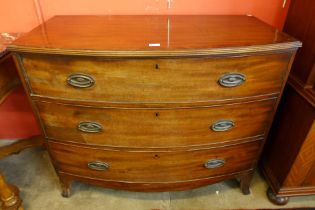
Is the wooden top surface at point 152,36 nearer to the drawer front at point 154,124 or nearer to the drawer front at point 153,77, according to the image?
the drawer front at point 153,77

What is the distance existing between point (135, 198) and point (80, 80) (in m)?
0.88

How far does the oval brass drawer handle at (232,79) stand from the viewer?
99 centimetres

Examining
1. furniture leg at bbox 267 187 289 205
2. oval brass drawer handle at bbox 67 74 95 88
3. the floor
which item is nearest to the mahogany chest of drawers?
oval brass drawer handle at bbox 67 74 95 88

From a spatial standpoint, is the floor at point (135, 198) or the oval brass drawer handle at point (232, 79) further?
the floor at point (135, 198)

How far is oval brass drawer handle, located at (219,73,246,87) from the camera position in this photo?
3.24 ft

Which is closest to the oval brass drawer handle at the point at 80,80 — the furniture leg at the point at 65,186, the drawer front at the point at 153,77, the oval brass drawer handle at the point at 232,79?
the drawer front at the point at 153,77

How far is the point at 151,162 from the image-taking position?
1.23 meters

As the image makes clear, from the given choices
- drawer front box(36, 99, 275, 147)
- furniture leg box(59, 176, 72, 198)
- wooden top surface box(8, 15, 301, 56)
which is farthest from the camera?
furniture leg box(59, 176, 72, 198)

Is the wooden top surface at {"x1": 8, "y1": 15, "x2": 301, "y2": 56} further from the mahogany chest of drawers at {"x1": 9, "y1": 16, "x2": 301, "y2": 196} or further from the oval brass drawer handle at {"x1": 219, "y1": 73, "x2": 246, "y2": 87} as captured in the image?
the oval brass drawer handle at {"x1": 219, "y1": 73, "x2": 246, "y2": 87}

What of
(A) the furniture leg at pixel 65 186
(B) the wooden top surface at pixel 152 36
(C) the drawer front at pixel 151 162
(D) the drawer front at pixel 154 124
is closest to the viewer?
(B) the wooden top surface at pixel 152 36

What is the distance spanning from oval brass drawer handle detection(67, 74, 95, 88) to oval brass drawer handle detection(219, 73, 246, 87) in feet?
1.70

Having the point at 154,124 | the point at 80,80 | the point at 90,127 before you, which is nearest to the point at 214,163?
the point at 154,124

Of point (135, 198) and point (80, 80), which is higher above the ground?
point (80, 80)

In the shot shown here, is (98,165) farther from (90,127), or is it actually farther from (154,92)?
(154,92)
